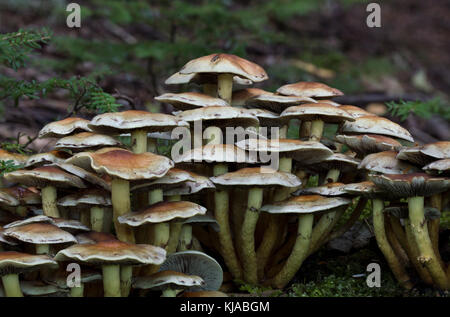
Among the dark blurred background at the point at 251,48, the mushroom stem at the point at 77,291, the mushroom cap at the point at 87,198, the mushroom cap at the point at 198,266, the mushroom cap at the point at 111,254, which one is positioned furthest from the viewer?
the dark blurred background at the point at 251,48

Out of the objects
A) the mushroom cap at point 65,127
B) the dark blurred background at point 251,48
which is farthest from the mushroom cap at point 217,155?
the dark blurred background at point 251,48

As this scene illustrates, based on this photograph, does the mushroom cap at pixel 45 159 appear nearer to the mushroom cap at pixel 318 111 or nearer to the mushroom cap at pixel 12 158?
the mushroom cap at pixel 12 158

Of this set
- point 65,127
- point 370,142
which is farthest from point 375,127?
point 65,127

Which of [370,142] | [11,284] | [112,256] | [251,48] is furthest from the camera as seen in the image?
[251,48]

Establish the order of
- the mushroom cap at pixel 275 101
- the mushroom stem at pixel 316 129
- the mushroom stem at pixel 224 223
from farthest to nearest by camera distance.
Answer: the mushroom stem at pixel 316 129, the mushroom cap at pixel 275 101, the mushroom stem at pixel 224 223

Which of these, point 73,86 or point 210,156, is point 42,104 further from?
point 210,156

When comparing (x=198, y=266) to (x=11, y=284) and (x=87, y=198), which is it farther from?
(x=11, y=284)
